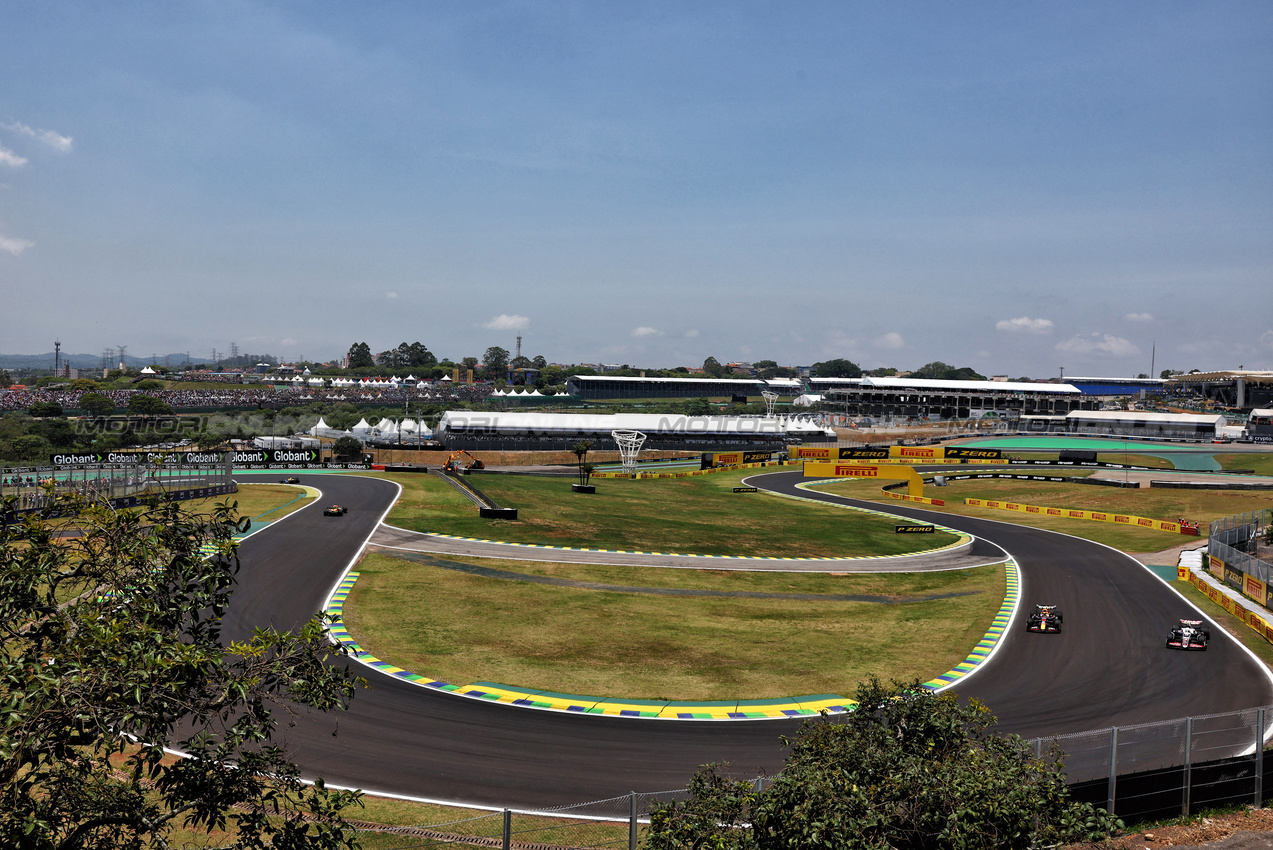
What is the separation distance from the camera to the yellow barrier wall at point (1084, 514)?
228 feet

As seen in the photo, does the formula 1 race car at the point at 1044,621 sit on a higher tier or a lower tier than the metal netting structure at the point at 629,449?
lower

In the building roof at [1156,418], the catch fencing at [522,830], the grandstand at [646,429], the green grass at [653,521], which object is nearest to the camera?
the catch fencing at [522,830]

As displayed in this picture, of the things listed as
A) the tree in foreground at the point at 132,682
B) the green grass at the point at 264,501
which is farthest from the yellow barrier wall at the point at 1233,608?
the green grass at the point at 264,501

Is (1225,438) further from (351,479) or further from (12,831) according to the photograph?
(12,831)

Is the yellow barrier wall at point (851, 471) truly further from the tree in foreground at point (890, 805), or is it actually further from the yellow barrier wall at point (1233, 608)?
the tree in foreground at point (890, 805)

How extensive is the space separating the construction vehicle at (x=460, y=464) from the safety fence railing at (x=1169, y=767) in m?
75.2

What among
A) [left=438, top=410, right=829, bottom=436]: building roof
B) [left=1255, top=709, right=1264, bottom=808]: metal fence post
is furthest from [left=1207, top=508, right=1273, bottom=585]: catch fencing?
[left=438, top=410, right=829, bottom=436]: building roof

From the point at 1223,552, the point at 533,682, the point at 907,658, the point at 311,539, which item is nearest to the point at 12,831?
the point at 533,682

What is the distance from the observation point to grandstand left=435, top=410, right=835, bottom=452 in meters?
134

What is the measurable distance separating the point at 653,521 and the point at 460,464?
43588 millimetres

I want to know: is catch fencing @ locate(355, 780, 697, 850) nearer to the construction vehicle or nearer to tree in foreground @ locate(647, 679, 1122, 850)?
tree in foreground @ locate(647, 679, 1122, 850)

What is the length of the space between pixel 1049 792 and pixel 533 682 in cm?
1974

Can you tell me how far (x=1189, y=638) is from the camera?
32.8 m

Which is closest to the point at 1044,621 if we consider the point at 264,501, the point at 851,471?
the point at 264,501
